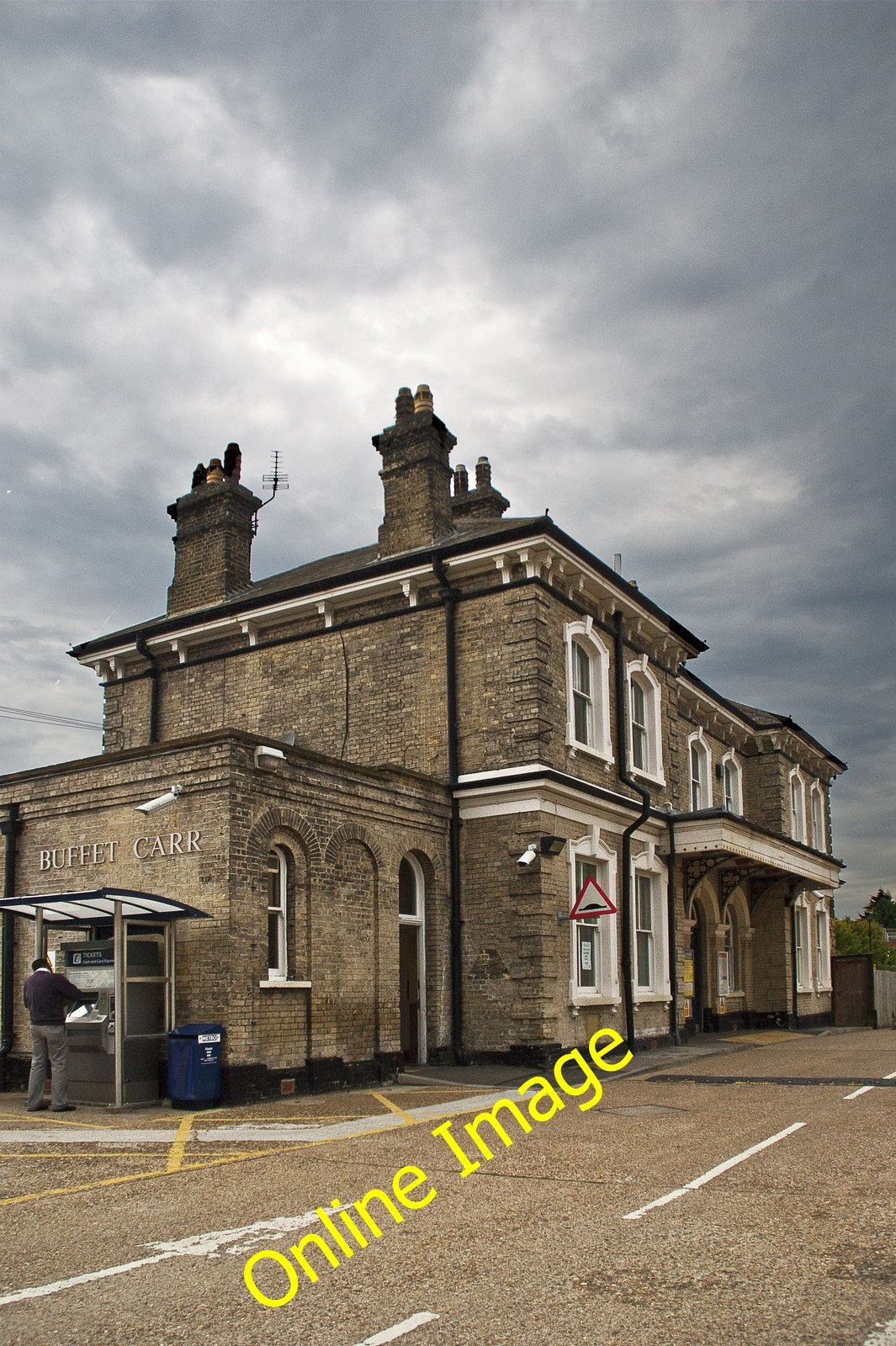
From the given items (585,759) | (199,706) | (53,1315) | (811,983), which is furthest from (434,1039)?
(811,983)

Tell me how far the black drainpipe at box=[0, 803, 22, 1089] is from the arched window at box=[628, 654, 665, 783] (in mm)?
10814

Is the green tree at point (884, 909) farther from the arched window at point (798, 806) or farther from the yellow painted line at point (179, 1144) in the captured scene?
the yellow painted line at point (179, 1144)

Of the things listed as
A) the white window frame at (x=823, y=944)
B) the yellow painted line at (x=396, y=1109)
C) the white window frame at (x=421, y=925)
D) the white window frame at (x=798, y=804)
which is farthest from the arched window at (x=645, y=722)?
the white window frame at (x=823, y=944)

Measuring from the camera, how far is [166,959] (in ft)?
44.4

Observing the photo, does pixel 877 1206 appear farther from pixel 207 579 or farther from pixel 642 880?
pixel 207 579

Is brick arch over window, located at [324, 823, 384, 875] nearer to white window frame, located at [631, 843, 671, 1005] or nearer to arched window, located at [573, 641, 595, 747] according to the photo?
arched window, located at [573, 641, 595, 747]

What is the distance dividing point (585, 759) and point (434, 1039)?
16.6 ft

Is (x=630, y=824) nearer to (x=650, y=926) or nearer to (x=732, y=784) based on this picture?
(x=650, y=926)

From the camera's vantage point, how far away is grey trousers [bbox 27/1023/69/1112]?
12859 mm

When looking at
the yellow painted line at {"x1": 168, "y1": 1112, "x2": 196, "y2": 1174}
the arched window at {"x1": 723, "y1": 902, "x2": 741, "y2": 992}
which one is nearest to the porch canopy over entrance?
the arched window at {"x1": 723, "y1": 902, "x2": 741, "y2": 992}

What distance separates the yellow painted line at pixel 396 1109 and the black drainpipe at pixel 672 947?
26.9ft

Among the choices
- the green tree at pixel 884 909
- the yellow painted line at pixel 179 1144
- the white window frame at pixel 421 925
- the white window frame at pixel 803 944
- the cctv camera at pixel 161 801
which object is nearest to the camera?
the yellow painted line at pixel 179 1144

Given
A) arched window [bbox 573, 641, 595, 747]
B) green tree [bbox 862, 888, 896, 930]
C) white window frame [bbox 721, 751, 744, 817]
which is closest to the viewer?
arched window [bbox 573, 641, 595, 747]

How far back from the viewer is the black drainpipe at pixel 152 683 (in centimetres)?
2178
